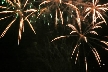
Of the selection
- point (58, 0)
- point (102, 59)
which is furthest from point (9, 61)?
point (102, 59)

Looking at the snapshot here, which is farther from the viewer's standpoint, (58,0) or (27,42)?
(27,42)

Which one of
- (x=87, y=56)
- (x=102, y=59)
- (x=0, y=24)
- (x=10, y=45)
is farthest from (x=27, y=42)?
(x=102, y=59)

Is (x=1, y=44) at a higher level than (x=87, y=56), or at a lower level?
higher

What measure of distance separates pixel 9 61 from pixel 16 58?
0.19 metres

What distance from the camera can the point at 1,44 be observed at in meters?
5.54

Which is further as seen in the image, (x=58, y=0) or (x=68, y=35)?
(x=68, y=35)

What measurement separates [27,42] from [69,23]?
1145 millimetres

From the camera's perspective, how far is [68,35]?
5.56 m

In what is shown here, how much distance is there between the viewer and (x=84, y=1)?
5539 mm

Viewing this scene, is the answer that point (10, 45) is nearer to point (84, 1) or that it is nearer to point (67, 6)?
point (67, 6)

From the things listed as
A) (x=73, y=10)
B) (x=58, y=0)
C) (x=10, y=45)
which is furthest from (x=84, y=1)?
(x=10, y=45)

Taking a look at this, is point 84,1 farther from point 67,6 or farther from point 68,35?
point 68,35

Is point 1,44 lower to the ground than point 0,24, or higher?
lower

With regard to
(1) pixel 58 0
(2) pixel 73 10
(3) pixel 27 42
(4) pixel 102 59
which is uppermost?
(1) pixel 58 0
